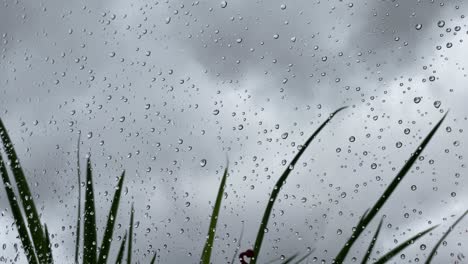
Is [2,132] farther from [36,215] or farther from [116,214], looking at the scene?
[116,214]

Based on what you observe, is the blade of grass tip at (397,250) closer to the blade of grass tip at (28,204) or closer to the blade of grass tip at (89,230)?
the blade of grass tip at (89,230)

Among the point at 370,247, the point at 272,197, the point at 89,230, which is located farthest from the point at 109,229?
the point at 370,247

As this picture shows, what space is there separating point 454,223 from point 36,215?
108 centimetres

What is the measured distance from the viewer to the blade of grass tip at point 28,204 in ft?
4.91

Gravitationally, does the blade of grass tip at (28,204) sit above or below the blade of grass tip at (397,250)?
above

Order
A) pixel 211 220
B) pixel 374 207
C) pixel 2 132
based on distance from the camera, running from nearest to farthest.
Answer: pixel 374 207, pixel 211 220, pixel 2 132

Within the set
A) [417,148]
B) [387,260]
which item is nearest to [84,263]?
[387,260]

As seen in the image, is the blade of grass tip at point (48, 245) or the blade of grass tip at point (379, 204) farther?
the blade of grass tip at point (48, 245)

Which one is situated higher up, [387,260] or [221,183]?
[221,183]

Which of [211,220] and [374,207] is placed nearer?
[374,207]

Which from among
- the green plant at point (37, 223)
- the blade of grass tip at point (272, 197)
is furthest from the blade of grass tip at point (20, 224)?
the blade of grass tip at point (272, 197)

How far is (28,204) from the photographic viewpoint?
4.95ft

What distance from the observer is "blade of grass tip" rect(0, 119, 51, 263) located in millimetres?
1498

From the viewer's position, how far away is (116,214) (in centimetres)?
154
